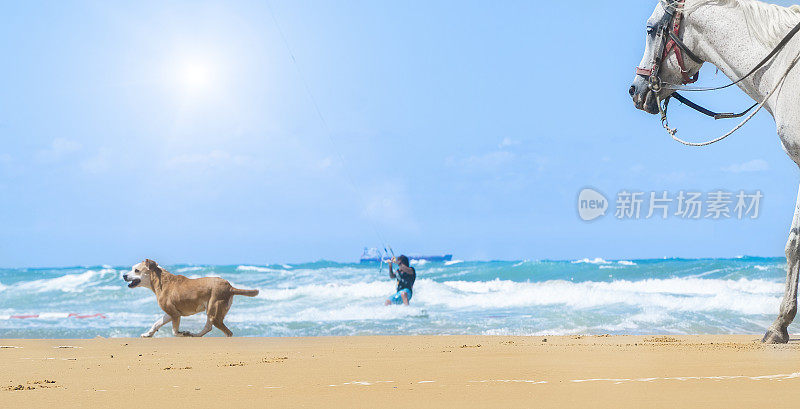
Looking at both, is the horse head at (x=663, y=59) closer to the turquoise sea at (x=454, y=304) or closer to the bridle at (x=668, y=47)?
the bridle at (x=668, y=47)

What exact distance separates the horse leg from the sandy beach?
18 cm

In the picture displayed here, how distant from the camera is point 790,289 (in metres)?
6.14

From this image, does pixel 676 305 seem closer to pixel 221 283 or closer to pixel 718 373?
pixel 221 283

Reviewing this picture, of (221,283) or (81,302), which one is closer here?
(221,283)

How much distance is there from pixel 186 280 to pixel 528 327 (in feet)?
16.9

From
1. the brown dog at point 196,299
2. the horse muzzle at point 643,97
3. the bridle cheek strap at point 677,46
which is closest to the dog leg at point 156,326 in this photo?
the brown dog at point 196,299

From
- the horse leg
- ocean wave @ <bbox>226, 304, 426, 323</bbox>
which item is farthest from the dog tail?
the horse leg

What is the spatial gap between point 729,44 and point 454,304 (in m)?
13.3

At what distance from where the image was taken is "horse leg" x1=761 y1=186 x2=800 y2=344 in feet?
19.6

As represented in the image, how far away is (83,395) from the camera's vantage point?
4.38m

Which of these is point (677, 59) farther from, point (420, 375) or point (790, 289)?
point (420, 375)

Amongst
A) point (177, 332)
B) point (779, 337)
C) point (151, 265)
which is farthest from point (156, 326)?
point (779, 337)

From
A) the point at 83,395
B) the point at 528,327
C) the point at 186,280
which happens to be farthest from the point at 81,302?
the point at 83,395

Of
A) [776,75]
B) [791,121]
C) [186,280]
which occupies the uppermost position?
[776,75]
